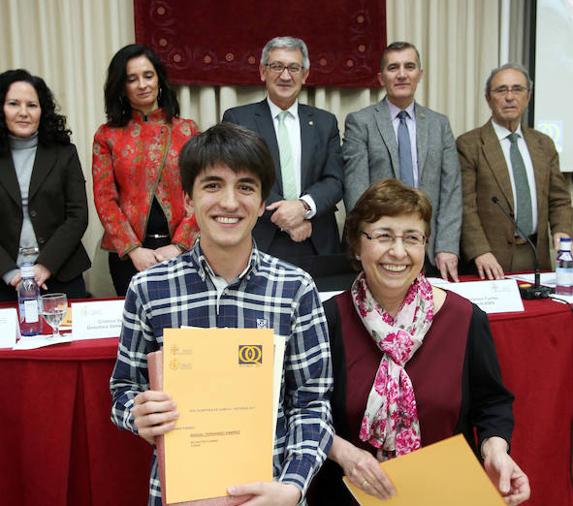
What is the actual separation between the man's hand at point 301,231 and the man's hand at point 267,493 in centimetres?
142

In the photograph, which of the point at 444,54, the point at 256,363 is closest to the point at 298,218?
the point at 256,363

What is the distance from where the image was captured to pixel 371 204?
1375 mm

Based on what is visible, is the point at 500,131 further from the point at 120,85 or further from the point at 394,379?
the point at 394,379

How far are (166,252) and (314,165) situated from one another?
73 cm

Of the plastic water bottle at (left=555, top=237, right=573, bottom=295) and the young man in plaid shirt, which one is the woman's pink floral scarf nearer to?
the young man in plaid shirt

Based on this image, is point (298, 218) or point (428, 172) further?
point (428, 172)

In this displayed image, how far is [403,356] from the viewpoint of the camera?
1.35 meters

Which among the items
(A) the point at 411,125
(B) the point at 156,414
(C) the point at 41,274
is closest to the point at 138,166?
(C) the point at 41,274

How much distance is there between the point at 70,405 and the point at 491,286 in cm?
140

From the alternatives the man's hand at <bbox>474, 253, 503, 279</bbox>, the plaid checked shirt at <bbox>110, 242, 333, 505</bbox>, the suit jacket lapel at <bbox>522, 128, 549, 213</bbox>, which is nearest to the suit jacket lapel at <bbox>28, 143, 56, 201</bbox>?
the plaid checked shirt at <bbox>110, 242, 333, 505</bbox>

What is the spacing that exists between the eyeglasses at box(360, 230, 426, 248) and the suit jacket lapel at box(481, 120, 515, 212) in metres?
1.50

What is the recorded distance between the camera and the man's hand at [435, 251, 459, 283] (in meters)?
2.43

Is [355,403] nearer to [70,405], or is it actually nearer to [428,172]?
[70,405]

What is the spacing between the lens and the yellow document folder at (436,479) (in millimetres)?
1161
